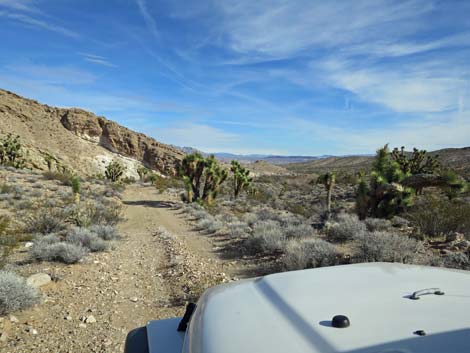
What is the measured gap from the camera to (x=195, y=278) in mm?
6812

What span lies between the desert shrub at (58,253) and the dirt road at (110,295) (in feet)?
0.64

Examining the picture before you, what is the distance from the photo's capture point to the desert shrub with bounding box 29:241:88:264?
7402 millimetres

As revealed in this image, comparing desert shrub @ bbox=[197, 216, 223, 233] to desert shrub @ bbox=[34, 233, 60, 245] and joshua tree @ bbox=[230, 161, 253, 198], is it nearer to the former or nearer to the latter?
desert shrub @ bbox=[34, 233, 60, 245]

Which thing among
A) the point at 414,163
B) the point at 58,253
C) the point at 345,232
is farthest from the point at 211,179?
the point at 414,163

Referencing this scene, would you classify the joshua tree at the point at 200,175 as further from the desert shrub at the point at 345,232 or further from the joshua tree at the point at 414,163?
the joshua tree at the point at 414,163

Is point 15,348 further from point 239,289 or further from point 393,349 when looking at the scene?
point 393,349

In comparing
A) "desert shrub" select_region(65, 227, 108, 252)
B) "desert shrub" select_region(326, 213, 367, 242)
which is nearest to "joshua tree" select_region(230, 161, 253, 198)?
"desert shrub" select_region(326, 213, 367, 242)

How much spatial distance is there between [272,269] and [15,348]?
→ 4.74 metres

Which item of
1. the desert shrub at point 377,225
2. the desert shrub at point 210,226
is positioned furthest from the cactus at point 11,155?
the desert shrub at point 377,225

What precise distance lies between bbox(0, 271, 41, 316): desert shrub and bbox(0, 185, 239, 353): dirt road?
0.45ft

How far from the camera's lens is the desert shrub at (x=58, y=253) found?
24.3 ft

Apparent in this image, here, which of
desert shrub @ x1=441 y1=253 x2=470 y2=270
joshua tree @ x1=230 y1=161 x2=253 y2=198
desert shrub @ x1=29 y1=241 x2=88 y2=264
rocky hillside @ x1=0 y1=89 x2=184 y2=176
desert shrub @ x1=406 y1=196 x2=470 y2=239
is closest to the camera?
desert shrub @ x1=441 y1=253 x2=470 y2=270

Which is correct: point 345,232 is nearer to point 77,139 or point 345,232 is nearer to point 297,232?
point 297,232

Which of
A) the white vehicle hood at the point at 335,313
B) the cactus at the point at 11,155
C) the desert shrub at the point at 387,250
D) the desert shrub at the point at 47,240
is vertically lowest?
the desert shrub at the point at 47,240
